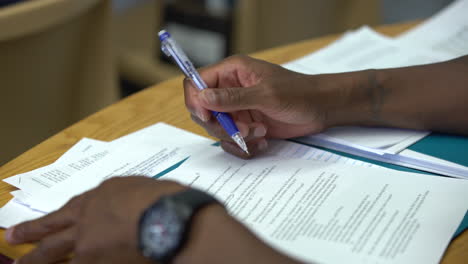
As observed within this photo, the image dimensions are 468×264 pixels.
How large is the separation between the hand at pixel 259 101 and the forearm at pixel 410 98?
0.16 ft

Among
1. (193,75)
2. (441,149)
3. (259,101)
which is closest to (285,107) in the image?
(259,101)

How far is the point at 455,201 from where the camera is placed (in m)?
A: 0.74

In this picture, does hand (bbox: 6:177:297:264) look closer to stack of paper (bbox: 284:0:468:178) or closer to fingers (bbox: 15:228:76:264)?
fingers (bbox: 15:228:76:264)

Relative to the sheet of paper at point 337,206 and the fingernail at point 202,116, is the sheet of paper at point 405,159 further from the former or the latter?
the fingernail at point 202,116

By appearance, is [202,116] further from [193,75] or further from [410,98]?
[410,98]

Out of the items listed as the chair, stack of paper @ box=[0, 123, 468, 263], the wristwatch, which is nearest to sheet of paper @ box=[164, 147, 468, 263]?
stack of paper @ box=[0, 123, 468, 263]

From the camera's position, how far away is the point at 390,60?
1.15m

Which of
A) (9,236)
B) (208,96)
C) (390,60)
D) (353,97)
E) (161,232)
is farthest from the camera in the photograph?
(390,60)

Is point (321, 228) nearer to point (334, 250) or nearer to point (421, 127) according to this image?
point (334, 250)

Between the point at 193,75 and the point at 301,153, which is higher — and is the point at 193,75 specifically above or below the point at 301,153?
above

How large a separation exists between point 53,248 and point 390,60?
79 cm

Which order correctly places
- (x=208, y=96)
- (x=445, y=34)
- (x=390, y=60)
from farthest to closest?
1. (x=445, y=34)
2. (x=390, y=60)
3. (x=208, y=96)

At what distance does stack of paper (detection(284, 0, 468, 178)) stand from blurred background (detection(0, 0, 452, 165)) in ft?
1.61

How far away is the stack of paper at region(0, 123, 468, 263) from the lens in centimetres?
66
